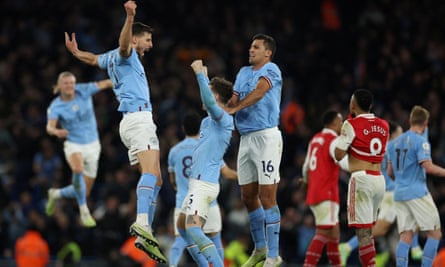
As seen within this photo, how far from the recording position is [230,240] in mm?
21281

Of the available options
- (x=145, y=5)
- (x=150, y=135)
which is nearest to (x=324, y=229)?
(x=150, y=135)

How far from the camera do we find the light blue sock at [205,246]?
1316 centimetres

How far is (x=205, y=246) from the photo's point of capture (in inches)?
520

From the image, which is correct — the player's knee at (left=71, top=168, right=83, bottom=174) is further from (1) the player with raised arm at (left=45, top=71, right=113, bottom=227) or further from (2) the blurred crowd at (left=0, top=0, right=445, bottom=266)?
Answer: (2) the blurred crowd at (left=0, top=0, right=445, bottom=266)

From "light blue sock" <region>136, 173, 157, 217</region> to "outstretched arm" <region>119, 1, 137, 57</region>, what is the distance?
1.67 metres

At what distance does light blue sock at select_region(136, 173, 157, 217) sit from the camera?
43.7ft

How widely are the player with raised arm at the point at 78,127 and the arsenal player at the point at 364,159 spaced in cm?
539

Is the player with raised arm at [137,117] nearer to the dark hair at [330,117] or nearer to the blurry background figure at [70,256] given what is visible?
the dark hair at [330,117]

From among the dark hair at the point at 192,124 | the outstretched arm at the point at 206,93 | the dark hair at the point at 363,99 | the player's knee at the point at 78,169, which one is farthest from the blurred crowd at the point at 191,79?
the outstretched arm at the point at 206,93

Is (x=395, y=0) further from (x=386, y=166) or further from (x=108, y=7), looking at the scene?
(x=386, y=166)

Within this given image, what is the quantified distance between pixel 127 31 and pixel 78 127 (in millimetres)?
5302

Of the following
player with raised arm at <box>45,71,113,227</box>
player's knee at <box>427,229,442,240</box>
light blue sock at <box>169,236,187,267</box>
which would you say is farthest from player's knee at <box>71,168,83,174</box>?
player's knee at <box>427,229,442,240</box>

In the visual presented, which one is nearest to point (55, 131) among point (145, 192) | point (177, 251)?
point (177, 251)

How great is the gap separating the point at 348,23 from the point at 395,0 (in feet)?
4.44
